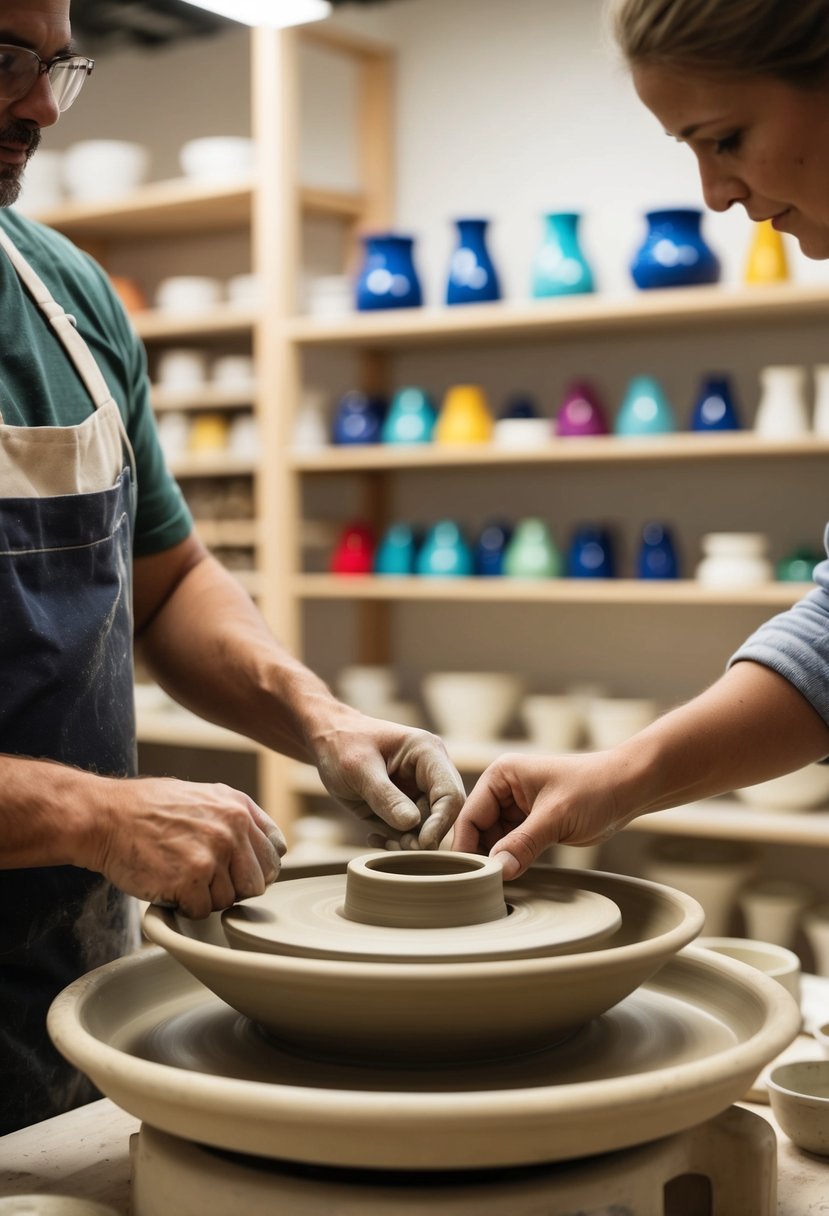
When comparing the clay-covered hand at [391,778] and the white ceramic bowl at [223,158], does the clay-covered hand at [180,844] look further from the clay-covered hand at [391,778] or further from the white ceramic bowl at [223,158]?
the white ceramic bowl at [223,158]

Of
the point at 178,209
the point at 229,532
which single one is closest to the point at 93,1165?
the point at 229,532

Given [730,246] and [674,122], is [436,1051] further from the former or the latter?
[730,246]

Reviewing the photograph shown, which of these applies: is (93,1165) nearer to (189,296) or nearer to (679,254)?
(679,254)

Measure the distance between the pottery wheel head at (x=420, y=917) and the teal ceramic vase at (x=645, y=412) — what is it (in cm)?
234

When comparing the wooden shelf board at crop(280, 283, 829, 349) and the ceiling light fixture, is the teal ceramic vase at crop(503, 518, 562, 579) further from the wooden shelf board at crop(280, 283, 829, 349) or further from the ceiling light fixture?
A: the ceiling light fixture

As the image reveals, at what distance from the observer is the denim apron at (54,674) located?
135 centimetres

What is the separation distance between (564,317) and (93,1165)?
2.69 meters

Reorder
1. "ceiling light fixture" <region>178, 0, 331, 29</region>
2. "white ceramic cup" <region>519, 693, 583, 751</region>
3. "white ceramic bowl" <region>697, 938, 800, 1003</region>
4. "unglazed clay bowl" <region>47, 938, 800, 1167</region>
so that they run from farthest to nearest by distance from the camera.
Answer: "white ceramic cup" <region>519, 693, 583, 751</region>, "ceiling light fixture" <region>178, 0, 331, 29</region>, "white ceramic bowl" <region>697, 938, 800, 1003</region>, "unglazed clay bowl" <region>47, 938, 800, 1167</region>

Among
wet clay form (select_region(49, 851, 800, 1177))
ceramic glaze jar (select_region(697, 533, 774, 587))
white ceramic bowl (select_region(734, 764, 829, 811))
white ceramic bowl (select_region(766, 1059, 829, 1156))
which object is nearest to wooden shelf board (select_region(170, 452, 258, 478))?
ceramic glaze jar (select_region(697, 533, 774, 587))

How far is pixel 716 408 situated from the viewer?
333 cm

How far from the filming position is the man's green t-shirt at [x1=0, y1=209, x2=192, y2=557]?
144cm

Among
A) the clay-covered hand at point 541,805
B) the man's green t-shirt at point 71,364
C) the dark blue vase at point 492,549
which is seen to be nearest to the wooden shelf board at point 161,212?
the dark blue vase at point 492,549

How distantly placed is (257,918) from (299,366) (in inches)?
124

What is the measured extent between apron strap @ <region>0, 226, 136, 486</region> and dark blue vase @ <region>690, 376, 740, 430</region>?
6.91 ft
